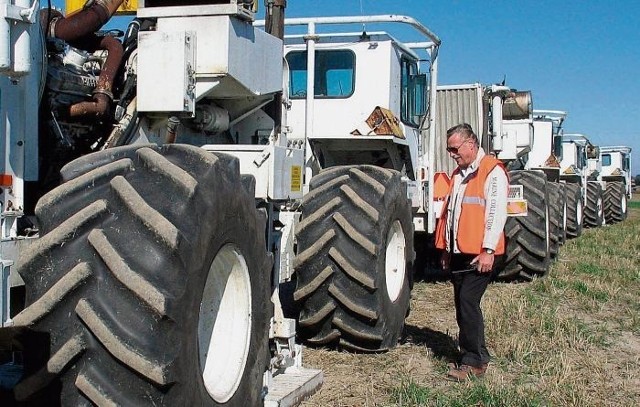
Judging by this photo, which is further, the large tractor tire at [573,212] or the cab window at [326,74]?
the large tractor tire at [573,212]

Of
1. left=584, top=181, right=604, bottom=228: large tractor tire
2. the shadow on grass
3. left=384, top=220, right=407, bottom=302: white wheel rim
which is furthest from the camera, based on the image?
left=584, top=181, right=604, bottom=228: large tractor tire

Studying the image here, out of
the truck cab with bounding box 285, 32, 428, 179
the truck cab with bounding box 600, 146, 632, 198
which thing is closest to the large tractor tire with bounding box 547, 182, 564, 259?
the truck cab with bounding box 285, 32, 428, 179

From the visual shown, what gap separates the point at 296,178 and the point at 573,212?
13.5 metres

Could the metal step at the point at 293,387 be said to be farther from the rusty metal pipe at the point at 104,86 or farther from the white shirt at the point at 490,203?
the rusty metal pipe at the point at 104,86

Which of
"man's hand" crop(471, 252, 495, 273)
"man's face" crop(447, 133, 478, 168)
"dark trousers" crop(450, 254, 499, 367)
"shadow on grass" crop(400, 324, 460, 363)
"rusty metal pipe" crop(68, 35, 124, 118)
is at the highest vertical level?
"rusty metal pipe" crop(68, 35, 124, 118)

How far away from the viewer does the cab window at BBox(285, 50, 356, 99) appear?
310 inches

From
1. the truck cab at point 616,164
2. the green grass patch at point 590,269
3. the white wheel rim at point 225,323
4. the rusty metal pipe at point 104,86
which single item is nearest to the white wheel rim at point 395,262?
the white wheel rim at point 225,323

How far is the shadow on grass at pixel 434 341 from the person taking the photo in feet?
21.5

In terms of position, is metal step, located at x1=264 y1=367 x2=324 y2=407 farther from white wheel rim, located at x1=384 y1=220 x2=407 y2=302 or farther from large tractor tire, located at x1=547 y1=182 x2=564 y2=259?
large tractor tire, located at x1=547 y1=182 x2=564 y2=259

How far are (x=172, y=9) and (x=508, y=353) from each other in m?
3.79

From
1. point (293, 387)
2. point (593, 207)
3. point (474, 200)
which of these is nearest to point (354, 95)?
point (474, 200)

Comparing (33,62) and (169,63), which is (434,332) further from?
(33,62)

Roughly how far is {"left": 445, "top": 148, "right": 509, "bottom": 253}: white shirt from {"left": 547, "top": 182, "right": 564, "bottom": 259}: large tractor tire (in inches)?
247

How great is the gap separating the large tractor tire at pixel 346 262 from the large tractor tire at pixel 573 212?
1209 cm
